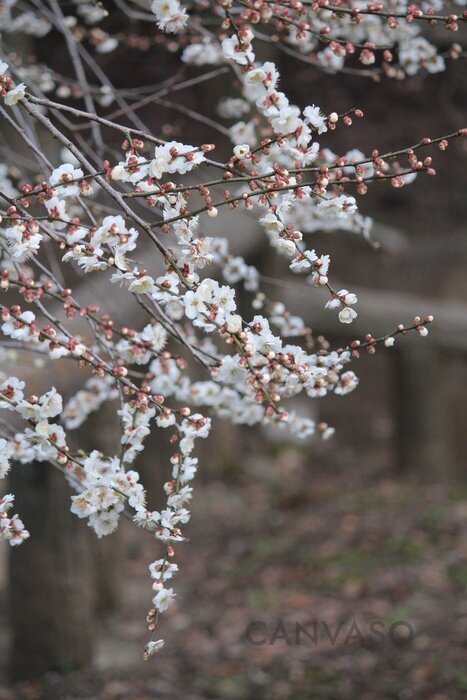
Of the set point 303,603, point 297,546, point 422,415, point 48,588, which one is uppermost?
point 422,415

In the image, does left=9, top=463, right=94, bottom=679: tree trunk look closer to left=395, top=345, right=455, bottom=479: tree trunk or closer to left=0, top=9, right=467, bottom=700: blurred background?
left=0, top=9, right=467, bottom=700: blurred background

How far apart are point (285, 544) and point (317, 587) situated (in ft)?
2.75

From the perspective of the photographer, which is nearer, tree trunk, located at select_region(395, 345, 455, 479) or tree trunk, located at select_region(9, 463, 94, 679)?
tree trunk, located at select_region(9, 463, 94, 679)

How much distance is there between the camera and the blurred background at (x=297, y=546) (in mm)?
3594

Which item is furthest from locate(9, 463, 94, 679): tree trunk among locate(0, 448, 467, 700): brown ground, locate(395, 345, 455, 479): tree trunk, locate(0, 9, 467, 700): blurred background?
locate(395, 345, 455, 479): tree trunk

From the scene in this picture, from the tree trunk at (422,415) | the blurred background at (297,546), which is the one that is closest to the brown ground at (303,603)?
the blurred background at (297,546)

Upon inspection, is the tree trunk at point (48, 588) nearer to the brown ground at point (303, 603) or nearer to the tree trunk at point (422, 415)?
the brown ground at point (303, 603)

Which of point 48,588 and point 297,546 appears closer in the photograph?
point 48,588

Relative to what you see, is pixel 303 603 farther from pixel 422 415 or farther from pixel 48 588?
pixel 422 415

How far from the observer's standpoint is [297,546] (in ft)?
18.0

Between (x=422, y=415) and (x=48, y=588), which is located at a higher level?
(x=422, y=415)

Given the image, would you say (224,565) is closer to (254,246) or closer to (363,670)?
(363,670)

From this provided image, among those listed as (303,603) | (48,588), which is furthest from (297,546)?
(48,588)

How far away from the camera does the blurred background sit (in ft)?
11.8
